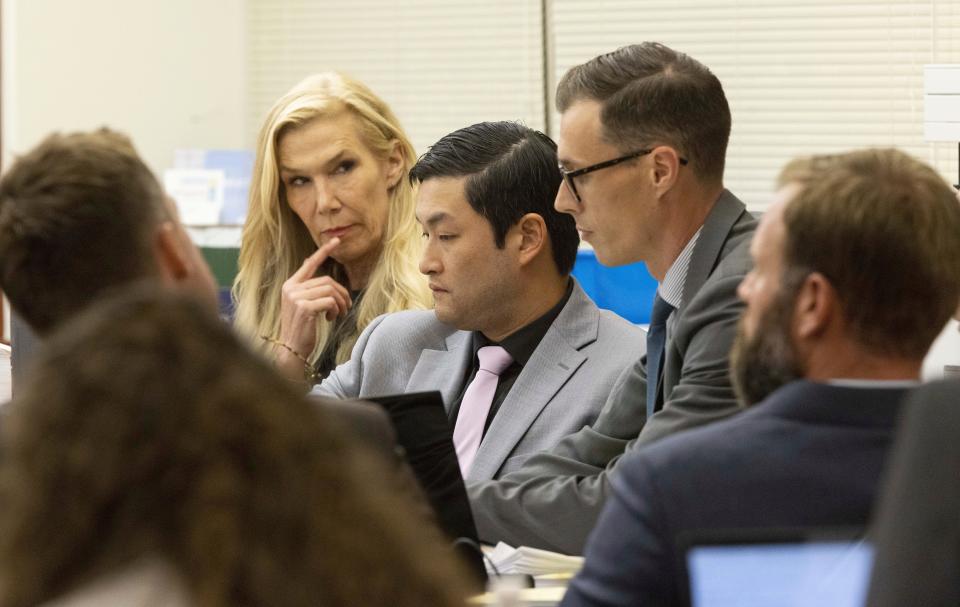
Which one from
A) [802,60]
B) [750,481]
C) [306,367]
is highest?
[802,60]

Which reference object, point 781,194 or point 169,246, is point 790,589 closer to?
point 781,194

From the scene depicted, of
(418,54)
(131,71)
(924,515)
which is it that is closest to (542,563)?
(924,515)

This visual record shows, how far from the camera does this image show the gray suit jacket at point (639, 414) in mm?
2299

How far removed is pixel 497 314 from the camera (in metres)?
2.95

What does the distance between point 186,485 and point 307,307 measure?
2685mm

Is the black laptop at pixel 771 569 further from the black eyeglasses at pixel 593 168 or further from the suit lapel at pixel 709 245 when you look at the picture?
the black eyeglasses at pixel 593 168

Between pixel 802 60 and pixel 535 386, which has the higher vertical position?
pixel 802 60

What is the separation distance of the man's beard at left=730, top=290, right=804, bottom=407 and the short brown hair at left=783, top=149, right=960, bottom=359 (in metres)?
0.07

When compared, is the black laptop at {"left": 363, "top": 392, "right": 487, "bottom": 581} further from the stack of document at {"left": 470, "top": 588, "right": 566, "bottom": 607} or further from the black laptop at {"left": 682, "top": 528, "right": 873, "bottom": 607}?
the black laptop at {"left": 682, "top": 528, "right": 873, "bottom": 607}

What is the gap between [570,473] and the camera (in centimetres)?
256

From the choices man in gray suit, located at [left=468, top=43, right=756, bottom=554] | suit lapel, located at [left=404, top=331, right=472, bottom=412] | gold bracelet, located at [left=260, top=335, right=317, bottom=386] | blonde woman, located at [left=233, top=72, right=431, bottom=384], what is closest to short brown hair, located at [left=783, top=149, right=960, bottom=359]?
man in gray suit, located at [left=468, top=43, right=756, bottom=554]

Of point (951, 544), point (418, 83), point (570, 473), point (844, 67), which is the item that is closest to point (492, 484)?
point (570, 473)

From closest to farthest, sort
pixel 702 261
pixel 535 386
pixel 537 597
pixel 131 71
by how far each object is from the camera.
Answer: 1. pixel 537 597
2. pixel 702 261
3. pixel 535 386
4. pixel 131 71

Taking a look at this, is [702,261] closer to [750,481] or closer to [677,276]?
[677,276]
